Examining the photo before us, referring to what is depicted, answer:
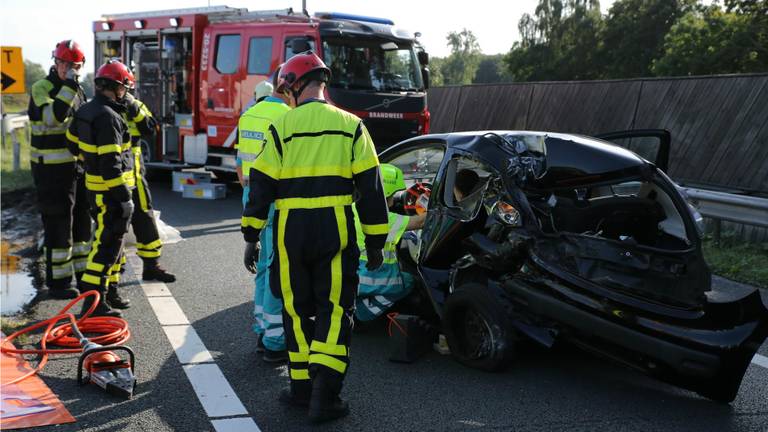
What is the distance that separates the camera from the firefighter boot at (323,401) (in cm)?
391

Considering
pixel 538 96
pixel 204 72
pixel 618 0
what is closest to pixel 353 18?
pixel 204 72

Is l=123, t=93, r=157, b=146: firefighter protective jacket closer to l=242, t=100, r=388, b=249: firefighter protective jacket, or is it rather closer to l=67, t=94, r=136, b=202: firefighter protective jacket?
l=67, t=94, r=136, b=202: firefighter protective jacket

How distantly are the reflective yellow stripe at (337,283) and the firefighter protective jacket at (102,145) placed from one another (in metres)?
2.54

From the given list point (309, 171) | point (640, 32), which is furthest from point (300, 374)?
point (640, 32)

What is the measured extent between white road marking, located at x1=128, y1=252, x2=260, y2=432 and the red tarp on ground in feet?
2.42

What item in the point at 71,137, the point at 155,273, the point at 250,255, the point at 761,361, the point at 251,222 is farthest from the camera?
the point at 155,273

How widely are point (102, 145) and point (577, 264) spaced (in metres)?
3.57

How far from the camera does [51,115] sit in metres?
6.43

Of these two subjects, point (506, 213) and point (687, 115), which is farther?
point (687, 115)

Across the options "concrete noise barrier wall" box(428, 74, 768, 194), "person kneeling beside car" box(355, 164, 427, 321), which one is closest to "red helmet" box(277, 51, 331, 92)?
"person kneeling beside car" box(355, 164, 427, 321)

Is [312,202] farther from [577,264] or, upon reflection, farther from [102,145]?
[102,145]

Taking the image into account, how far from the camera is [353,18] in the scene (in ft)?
40.4

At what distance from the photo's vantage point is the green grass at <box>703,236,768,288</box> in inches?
281

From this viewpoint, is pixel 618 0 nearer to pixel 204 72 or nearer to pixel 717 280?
pixel 204 72
